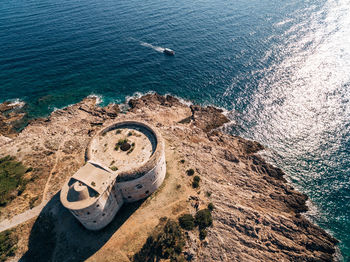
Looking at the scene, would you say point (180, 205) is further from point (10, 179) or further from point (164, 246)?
point (10, 179)

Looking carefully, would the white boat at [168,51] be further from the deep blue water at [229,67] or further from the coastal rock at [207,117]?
the coastal rock at [207,117]

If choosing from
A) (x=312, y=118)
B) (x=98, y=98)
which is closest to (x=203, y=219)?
(x=312, y=118)

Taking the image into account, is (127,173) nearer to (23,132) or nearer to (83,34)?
(23,132)

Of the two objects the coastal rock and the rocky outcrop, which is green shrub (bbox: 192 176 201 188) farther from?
the rocky outcrop

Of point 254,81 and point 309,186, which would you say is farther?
point 254,81

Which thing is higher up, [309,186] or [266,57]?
[266,57]

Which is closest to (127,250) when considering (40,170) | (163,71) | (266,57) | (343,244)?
(40,170)

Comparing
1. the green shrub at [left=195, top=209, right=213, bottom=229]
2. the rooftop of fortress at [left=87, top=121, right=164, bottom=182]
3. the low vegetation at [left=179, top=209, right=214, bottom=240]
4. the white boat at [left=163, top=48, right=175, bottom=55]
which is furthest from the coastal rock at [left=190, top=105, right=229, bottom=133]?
the white boat at [left=163, top=48, right=175, bottom=55]

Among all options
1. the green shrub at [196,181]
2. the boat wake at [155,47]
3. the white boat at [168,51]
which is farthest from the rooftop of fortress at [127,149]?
the boat wake at [155,47]
